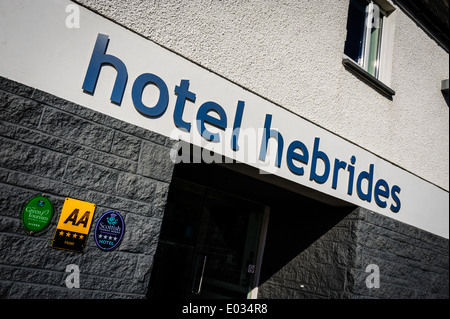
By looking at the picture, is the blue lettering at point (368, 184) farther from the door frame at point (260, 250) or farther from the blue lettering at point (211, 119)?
the door frame at point (260, 250)

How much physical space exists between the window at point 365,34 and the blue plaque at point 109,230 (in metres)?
3.92

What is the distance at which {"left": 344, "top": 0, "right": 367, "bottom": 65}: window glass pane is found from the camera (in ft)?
16.8

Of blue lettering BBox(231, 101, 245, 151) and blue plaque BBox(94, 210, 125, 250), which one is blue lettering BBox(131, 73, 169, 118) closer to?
blue lettering BBox(231, 101, 245, 151)

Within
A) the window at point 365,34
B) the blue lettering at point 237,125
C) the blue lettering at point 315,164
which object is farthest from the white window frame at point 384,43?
the blue lettering at point 237,125

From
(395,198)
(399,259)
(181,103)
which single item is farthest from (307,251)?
(181,103)

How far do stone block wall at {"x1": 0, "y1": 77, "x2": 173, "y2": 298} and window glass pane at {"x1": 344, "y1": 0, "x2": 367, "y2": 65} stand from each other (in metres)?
3.40

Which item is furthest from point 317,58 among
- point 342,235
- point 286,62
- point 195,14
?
point 342,235

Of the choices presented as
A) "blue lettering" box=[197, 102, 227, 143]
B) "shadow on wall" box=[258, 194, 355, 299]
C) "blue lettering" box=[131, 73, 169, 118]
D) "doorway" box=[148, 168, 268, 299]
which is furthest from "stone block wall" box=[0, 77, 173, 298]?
"shadow on wall" box=[258, 194, 355, 299]

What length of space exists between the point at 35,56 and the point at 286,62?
2.57 m

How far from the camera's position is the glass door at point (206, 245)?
4703 millimetres

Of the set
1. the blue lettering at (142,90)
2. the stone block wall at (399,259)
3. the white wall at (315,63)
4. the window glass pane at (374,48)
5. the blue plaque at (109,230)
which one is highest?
the window glass pane at (374,48)
